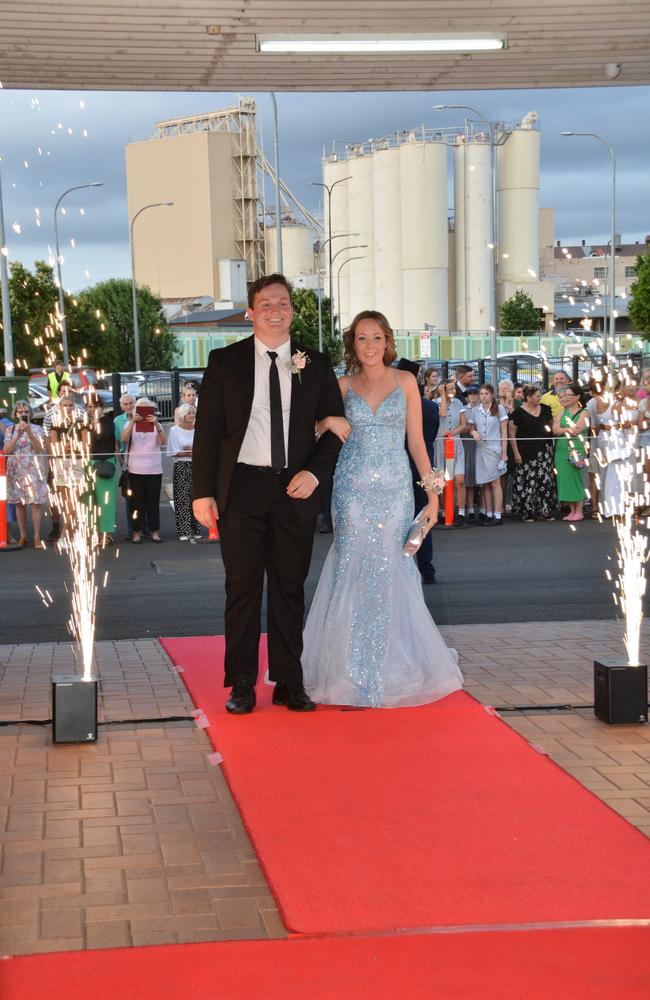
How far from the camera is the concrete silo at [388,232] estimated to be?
82688mm

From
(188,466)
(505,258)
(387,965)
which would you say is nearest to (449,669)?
(387,965)

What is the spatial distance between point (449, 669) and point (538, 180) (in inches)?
3394

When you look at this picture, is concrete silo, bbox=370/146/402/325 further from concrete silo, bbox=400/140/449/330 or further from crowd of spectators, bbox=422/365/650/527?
crowd of spectators, bbox=422/365/650/527

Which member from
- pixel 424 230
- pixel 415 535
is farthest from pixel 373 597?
pixel 424 230

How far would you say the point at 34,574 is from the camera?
13516 millimetres

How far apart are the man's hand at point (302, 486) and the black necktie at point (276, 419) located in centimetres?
11

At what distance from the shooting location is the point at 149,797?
18.5ft

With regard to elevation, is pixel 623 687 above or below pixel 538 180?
→ below

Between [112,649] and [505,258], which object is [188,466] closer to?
[112,649]

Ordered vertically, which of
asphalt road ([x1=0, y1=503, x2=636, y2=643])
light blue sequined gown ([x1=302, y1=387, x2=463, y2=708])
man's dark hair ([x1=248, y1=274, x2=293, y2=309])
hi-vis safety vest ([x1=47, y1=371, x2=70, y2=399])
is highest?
man's dark hair ([x1=248, y1=274, x2=293, y2=309])

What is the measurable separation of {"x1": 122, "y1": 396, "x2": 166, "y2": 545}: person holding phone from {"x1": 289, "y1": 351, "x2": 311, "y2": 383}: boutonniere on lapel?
924cm

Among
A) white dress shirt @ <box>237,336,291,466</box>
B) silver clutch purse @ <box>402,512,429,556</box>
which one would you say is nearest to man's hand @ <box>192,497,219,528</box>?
white dress shirt @ <box>237,336,291,466</box>

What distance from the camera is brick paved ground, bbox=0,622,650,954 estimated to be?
4289 millimetres

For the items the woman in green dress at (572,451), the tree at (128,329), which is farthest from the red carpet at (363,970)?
the tree at (128,329)
